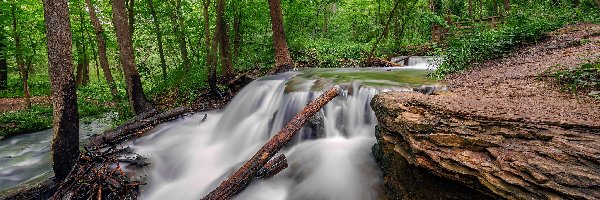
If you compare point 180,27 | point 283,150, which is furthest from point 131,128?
point 180,27

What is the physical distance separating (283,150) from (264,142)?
971 millimetres

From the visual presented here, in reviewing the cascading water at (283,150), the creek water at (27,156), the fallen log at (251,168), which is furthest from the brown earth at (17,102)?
the fallen log at (251,168)

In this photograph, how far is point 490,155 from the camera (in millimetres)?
2602

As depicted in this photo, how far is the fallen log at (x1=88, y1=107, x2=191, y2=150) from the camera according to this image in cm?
695

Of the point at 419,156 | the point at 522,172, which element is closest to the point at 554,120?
the point at 522,172

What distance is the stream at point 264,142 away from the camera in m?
5.18

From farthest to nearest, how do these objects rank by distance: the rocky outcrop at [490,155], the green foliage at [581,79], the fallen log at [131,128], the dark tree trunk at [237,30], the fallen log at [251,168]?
the dark tree trunk at [237,30], the fallen log at [131,128], the fallen log at [251,168], the green foliage at [581,79], the rocky outcrop at [490,155]

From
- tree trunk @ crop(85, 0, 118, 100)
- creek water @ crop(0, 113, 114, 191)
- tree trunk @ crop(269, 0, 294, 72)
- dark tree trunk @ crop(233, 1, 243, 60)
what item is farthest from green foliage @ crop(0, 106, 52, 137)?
tree trunk @ crop(269, 0, 294, 72)

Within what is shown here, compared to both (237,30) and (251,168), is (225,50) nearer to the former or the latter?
(237,30)

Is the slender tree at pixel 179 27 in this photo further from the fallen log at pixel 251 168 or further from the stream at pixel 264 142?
the fallen log at pixel 251 168

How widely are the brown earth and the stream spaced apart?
6.00m

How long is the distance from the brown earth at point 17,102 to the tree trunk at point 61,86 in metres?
12.3

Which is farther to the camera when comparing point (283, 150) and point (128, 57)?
point (128, 57)

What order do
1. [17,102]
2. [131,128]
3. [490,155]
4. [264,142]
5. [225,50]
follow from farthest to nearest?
[17,102] < [225,50] < [131,128] < [264,142] < [490,155]
